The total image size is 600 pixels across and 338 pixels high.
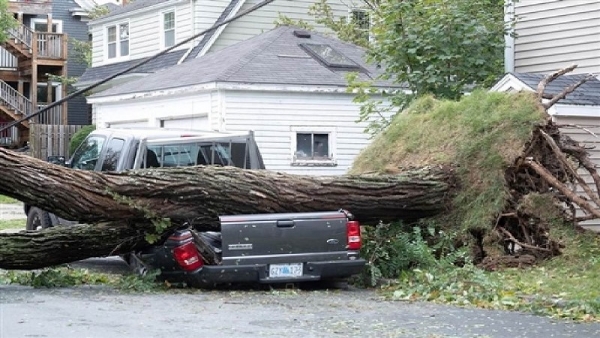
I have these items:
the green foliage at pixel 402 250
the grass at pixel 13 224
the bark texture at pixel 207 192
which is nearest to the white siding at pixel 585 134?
the bark texture at pixel 207 192

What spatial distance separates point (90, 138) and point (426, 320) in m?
7.46

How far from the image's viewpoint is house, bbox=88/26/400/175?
2375cm

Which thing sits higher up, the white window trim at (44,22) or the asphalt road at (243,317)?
the white window trim at (44,22)

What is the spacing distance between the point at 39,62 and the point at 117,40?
9633 millimetres

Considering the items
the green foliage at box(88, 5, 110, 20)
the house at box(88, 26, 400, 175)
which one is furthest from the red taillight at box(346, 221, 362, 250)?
the green foliage at box(88, 5, 110, 20)

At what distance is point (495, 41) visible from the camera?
18.7 metres

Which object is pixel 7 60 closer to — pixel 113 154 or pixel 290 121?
pixel 290 121

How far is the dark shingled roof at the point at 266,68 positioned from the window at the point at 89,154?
737 centimetres

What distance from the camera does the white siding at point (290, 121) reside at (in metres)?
23.9

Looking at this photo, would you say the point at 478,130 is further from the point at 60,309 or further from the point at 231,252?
the point at 60,309

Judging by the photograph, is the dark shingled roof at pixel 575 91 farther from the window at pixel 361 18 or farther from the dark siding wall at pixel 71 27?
the dark siding wall at pixel 71 27

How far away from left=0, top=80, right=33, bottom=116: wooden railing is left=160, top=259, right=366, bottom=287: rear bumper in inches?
1278

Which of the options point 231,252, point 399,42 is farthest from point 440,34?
point 231,252

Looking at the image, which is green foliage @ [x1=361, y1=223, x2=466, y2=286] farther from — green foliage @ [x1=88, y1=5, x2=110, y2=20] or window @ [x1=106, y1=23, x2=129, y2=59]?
green foliage @ [x1=88, y1=5, x2=110, y2=20]
